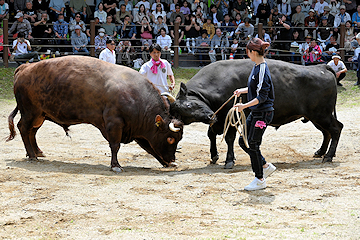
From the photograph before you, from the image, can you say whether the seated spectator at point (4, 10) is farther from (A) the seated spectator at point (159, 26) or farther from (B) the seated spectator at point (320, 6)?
(B) the seated spectator at point (320, 6)

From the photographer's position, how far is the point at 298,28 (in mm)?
18516

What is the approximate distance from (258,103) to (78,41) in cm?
1253

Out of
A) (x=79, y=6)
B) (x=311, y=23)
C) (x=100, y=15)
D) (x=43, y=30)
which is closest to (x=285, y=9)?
(x=311, y=23)

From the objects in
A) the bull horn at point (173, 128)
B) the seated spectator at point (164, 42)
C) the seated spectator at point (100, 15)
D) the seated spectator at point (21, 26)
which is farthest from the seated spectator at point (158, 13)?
the bull horn at point (173, 128)

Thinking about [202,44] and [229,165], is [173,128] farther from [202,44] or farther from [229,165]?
[202,44]

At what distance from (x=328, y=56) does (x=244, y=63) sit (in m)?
10.5

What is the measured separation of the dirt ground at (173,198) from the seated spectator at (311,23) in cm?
1028

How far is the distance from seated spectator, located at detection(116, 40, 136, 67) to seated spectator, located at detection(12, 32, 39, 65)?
2.90m

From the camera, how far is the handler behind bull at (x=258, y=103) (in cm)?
595

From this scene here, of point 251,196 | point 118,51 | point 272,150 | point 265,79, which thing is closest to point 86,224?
point 251,196

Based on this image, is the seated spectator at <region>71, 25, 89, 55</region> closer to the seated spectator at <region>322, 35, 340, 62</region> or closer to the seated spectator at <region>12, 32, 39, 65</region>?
the seated spectator at <region>12, 32, 39, 65</region>

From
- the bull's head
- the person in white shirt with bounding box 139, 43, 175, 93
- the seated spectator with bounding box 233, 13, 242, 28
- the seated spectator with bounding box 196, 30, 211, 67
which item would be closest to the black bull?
the bull's head

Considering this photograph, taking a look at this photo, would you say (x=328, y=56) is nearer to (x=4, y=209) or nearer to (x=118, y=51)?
(x=118, y=51)

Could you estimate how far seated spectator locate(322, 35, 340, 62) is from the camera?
57.9 feet
